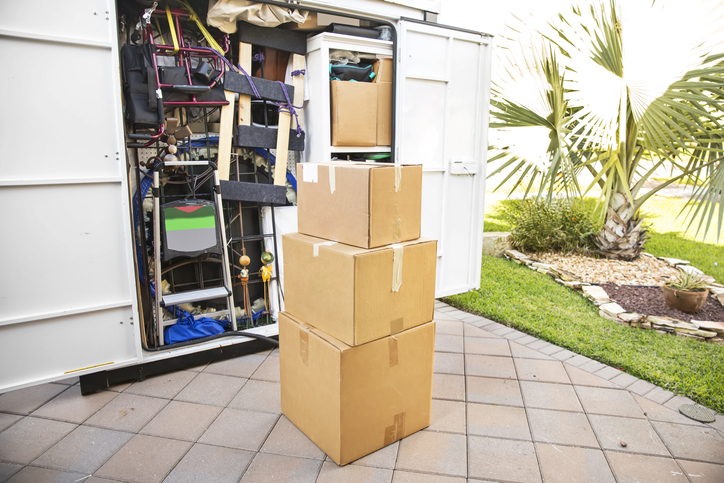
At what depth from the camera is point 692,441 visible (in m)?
2.28

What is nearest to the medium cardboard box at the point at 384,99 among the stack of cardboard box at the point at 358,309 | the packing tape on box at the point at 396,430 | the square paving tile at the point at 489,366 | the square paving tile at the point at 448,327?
the stack of cardboard box at the point at 358,309

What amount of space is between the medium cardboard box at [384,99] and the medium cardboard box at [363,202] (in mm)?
1406

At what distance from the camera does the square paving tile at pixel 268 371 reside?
2879 mm

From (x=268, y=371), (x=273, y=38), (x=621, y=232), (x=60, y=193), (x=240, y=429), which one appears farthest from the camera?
(x=621, y=232)

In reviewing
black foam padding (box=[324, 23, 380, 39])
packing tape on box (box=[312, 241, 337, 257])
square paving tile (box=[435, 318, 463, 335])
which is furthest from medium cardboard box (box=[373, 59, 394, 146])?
packing tape on box (box=[312, 241, 337, 257])

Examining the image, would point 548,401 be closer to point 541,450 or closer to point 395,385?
point 541,450

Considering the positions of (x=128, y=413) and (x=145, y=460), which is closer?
(x=145, y=460)

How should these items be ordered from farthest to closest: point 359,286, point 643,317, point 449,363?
point 643,317
point 449,363
point 359,286

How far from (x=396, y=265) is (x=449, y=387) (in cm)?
114

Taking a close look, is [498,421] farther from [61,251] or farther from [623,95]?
[623,95]

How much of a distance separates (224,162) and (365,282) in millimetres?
1787

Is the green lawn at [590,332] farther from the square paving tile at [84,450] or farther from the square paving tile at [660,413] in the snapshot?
the square paving tile at [84,450]

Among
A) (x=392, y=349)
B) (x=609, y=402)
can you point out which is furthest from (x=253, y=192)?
(x=609, y=402)

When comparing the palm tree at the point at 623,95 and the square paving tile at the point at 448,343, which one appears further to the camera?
the palm tree at the point at 623,95
